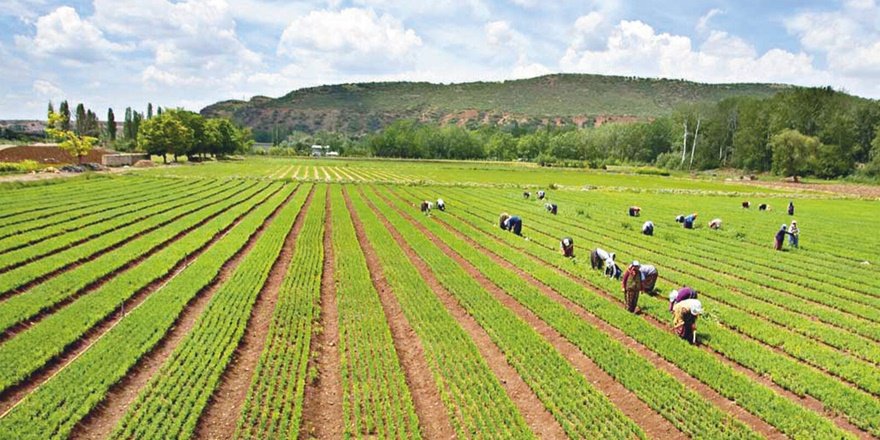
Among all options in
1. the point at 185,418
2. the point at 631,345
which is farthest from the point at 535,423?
the point at 185,418

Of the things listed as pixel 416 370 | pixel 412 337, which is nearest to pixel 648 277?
pixel 412 337

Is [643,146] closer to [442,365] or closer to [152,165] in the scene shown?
[152,165]

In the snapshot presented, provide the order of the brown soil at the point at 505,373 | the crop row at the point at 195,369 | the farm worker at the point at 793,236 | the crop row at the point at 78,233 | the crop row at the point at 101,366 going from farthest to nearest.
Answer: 1. the farm worker at the point at 793,236
2. the crop row at the point at 78,233
3. the brown soil at the point at 505,373
4. the crop row at the point at 195,369
5. the crop row at the point at 101,366

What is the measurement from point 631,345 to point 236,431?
1035cm

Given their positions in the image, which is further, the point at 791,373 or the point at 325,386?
the point at 791,373

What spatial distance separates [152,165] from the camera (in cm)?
9062

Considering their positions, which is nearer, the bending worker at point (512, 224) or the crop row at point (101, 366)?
the crop row at point (101, 366)

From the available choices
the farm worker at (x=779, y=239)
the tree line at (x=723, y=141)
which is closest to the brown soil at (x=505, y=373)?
the farm worker at (x=779, y=239)

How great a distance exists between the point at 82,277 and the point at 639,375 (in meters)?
18.6

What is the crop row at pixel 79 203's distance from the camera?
28.1m

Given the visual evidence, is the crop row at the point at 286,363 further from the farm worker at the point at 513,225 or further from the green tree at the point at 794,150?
the green tree at the point at 794,150

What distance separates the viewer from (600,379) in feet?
39.3

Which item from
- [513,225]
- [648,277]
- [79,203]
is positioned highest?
[513,225]

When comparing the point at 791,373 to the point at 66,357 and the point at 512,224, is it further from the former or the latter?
the point at 512,224
